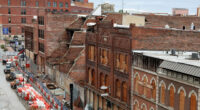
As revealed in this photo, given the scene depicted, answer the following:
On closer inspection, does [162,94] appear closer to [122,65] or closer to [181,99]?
[181,99]

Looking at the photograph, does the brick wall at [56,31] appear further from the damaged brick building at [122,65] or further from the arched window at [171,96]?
the arched window at [171,96]

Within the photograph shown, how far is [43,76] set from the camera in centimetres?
6606

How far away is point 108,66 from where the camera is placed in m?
38.6

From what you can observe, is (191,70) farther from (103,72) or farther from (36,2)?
(36,2)

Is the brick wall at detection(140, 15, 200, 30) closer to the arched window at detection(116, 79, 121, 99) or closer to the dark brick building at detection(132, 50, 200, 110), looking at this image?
the arched window at detection(116, 79, 121, 99)

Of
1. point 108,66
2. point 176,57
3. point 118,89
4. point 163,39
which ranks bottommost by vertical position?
point 118,89

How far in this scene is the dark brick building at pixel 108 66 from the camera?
3444 centimetres

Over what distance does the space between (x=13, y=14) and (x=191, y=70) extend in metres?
111

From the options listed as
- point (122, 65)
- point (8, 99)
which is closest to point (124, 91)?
point (122, 65)

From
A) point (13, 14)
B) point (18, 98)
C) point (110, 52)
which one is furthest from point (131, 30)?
point (13, 14)

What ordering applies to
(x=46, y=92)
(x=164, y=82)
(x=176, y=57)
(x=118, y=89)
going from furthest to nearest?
(x=46, y=92) < (x=118, y=89) < (x=176, y=57) < (x=164, y=82)

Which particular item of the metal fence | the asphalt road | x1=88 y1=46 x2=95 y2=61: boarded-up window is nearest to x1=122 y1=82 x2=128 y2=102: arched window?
x1=88 y1=46 x2=95 y2=61: boarded-up window

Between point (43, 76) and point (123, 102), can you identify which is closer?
point (123, 102)

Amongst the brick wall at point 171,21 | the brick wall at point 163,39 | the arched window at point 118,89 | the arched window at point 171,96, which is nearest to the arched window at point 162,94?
the arched window at point 171,96
